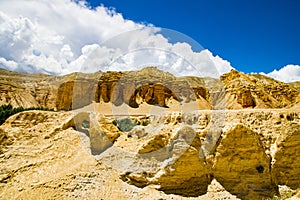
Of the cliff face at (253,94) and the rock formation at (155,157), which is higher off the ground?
the cliff face at (253,94)

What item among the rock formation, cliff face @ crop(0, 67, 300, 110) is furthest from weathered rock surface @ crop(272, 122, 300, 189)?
cliff face @ crop(0, 67, 300, 110)

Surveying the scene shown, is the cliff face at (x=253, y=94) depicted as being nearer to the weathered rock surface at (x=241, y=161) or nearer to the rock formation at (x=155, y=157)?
the rock formation at (x=155, y=157)

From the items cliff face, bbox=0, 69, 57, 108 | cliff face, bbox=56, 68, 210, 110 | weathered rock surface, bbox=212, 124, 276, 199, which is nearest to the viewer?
weathered rock surface, bbox=212, 124, 276, 199

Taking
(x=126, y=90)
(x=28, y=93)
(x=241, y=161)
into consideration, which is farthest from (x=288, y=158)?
(x=28, y=93)

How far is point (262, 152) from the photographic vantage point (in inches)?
427

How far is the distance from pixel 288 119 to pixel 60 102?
43.5 meters

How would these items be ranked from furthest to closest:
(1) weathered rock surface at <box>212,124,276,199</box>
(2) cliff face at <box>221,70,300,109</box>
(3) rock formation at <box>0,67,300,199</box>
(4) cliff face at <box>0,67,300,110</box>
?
(4) cliff face at <box>0,67,300,110</box>
(2) cliff face at <box>221,70,300,109</box>
(1) weathered rock surface at <box>212,124,276,199</box>
(3) rock formation at <box>0,67,300,199</box>

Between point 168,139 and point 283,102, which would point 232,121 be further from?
point 283,102

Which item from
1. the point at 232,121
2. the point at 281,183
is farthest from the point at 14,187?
the point at 281,183

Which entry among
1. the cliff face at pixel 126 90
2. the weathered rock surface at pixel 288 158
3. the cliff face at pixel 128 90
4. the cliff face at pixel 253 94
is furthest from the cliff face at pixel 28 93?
the weathered rock surface at pixel 288 158

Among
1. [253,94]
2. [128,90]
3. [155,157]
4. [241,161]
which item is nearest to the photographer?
[241,161]

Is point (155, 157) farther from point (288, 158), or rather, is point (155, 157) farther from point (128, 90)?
point (128, 90)

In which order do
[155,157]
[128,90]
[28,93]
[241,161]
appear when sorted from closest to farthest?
[241,161] < [155,157] < [128,90] < [28,93]

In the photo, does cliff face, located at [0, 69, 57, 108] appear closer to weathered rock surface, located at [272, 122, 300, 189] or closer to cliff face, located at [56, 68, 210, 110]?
cliff face, located at [56, 68, 210, 110]
